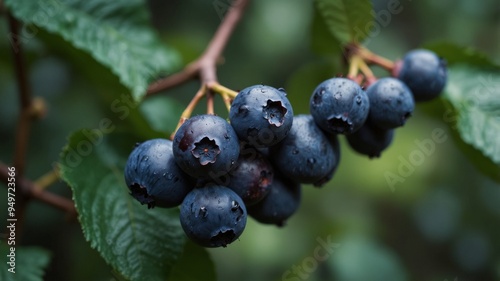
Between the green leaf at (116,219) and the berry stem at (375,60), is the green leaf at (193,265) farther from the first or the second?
the berry stem at (375,60)

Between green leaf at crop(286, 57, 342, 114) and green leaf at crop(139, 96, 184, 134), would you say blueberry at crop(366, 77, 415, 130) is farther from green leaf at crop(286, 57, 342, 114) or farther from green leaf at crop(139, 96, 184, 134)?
green leaf at crop(139, 96, 184, 134)

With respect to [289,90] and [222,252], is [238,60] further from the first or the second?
[289,90]

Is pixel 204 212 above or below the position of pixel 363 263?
above
